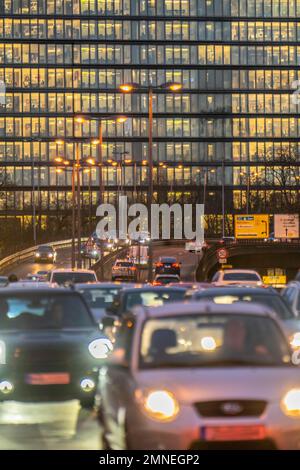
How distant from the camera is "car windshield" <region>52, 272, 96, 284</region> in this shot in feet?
118

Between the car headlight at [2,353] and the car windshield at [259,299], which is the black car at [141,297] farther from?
the car headlight at [2,353]

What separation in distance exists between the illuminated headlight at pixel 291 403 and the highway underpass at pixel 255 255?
85.4 m

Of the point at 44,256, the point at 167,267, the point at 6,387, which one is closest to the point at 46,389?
the point at 6,387

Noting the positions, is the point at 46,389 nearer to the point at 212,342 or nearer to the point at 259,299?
the point at 212,342

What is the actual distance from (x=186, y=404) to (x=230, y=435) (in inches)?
17.6

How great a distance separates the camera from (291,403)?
1006cm

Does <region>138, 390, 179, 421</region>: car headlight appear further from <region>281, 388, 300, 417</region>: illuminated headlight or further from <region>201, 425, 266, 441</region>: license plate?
<region>281, 388, 300, 417</region>: illuminated headlight

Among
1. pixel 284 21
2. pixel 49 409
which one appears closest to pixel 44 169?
pixel 284 21

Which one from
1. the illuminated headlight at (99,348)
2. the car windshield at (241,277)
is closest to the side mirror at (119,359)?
the illuminated headlight at (99,348)

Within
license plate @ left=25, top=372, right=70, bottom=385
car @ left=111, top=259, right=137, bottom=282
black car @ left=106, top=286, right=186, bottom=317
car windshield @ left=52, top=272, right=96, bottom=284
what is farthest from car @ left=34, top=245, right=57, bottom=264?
license plate @ left=25, top=372, right=70, bottom=385

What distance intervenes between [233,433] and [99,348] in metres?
6.43

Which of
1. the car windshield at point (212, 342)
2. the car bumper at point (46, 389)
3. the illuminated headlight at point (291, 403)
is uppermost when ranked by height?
the car windshield at point (212, 342)

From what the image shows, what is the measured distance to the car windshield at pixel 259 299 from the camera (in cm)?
1998
